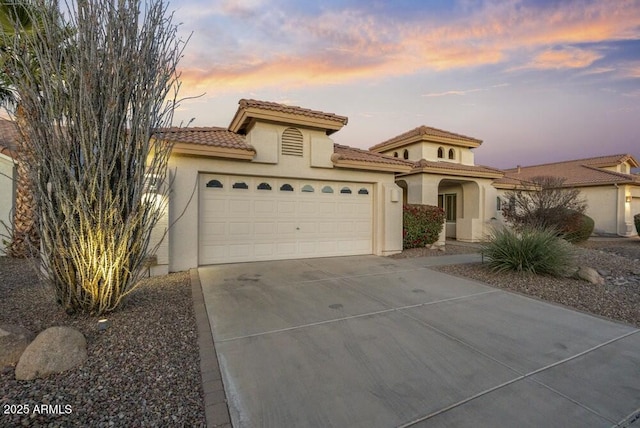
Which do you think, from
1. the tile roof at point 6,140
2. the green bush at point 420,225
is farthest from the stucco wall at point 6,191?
the green bush at point 420,225

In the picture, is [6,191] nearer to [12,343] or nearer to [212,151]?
[212,151]

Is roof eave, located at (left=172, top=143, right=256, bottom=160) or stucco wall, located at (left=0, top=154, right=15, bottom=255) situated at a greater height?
roof eave, located at (left=172, top=143, right=256, bottom=160)

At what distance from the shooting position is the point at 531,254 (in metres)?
7.12

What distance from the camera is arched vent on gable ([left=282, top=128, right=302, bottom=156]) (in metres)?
9.11

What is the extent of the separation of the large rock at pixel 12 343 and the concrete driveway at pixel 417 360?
196cm

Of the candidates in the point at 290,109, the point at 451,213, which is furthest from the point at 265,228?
the point at 451,213

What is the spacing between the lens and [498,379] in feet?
9.34

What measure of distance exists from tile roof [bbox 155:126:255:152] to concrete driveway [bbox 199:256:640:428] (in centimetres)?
420

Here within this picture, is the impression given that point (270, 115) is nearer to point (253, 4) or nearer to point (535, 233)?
point (253, 4)

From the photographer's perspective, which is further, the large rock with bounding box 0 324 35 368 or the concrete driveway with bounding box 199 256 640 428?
the large rock with bounding box 0 324 35 368

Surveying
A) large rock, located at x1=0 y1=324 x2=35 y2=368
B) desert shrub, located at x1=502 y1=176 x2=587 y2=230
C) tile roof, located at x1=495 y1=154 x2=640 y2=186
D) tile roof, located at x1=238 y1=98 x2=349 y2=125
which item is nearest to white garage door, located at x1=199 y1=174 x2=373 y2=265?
tile roof, located at x1=238 y1=98 x2=349 y2=125

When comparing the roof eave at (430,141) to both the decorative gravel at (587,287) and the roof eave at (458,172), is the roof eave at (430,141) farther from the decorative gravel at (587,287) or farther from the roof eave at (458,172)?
the decorative gravel at (587,287)

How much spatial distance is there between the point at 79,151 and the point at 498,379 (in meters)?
5.83

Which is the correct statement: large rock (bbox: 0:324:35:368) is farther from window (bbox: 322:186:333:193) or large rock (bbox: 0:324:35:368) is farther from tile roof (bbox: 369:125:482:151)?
tile roof (bbox: 369:125:482:151)
